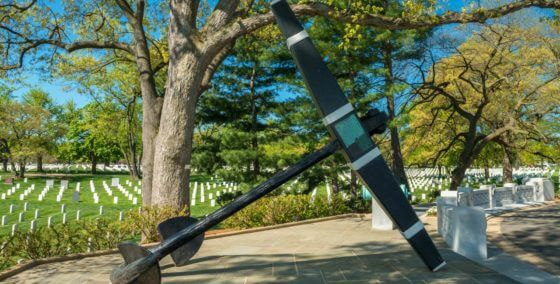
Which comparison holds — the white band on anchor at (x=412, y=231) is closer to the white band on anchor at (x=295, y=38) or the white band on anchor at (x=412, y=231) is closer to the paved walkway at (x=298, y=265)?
the paved walkway at (x=298, y=265)

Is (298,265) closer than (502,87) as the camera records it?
Yes

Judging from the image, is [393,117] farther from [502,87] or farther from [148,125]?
[148,125]

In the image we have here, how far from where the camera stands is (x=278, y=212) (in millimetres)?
12078

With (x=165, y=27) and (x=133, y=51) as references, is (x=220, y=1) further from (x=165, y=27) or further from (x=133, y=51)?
(x=165, y=27)

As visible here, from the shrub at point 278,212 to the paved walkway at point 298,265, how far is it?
1.96m

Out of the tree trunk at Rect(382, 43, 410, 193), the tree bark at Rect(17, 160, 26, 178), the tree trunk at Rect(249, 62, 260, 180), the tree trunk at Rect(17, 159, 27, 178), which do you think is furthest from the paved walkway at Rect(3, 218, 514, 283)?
the tree bark at Rect(17, 160, 26, 178)

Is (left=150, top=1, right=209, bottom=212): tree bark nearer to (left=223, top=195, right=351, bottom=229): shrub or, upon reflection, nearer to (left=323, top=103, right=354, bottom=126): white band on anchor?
(left=223, top=195, right=351, bottom=229): shrub

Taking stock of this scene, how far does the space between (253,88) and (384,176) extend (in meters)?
14.0

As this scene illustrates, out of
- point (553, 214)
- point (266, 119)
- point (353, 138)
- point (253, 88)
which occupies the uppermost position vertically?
point (253, 88)

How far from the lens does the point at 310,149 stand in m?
A: 16.8

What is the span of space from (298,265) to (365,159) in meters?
3.20

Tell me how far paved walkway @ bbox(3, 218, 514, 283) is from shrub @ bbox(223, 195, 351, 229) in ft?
6.42

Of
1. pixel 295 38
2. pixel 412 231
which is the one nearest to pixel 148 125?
pixel 295 38

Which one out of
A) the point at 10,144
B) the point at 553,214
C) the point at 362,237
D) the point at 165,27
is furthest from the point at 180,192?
the point at 10,144
